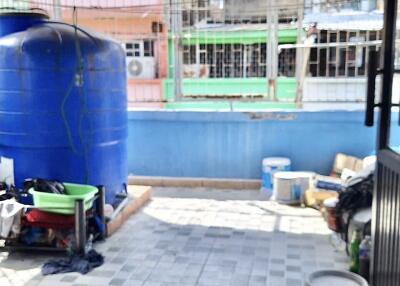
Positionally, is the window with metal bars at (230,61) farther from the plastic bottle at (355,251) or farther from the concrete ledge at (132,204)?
the plastic bottle at (355,251)

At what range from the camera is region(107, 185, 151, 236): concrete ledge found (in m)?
4.69

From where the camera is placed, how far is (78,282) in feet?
11.9

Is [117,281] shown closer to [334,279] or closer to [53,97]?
[334,279]

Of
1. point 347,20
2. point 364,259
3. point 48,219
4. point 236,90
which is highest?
point 347,20

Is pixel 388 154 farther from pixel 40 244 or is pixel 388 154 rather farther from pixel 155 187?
pixel 155 187

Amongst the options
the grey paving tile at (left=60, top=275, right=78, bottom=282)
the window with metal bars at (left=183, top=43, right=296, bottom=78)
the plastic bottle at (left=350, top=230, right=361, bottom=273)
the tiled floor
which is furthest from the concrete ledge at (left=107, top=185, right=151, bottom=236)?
the plastic bottle at (left=350, top=230, right=361, bottom=273)

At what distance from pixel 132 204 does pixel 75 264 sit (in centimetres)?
147

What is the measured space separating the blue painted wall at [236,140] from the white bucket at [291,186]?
0.68 meters

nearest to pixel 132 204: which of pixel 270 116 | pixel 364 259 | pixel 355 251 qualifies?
pixel 270 116

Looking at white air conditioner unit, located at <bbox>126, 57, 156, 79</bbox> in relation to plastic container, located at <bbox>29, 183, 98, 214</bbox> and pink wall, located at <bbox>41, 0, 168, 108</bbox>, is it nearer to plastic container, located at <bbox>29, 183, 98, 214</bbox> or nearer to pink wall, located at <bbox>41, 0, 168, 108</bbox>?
pink wall, located at <bbox>41, 0, 168, 108</bbox>

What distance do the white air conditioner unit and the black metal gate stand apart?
7.59 metres

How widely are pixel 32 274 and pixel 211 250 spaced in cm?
152

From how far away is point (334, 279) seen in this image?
2924 millimetres

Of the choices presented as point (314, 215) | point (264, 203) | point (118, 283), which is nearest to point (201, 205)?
point (264, 203)
